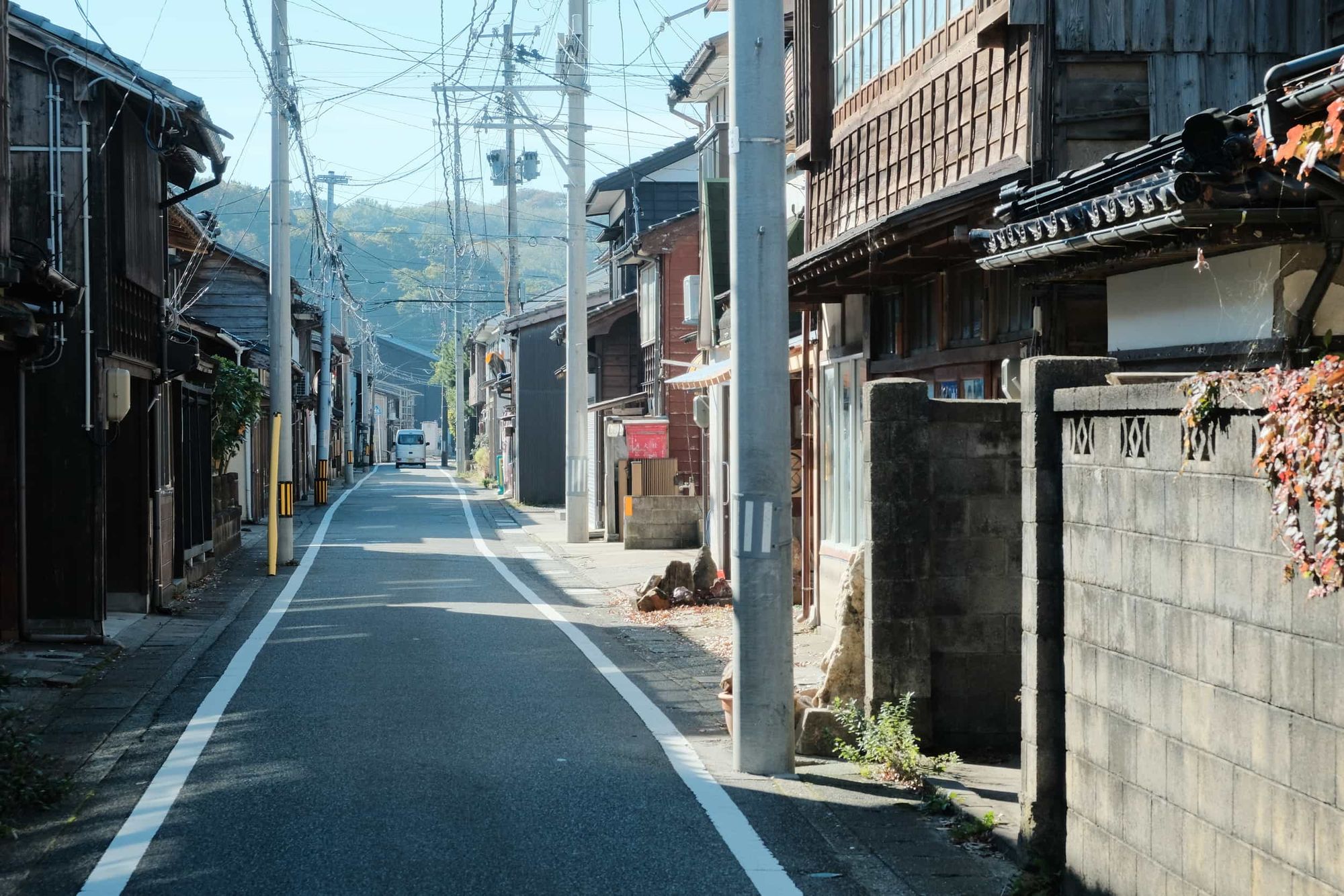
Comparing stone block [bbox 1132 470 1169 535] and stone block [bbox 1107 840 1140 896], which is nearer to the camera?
stone block [bbox 1132 470 1169 535]

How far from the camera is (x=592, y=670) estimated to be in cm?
1273

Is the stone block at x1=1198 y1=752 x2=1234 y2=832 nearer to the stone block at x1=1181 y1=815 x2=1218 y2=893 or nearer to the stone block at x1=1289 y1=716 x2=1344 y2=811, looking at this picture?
the stone block at x1=1181 y1=815 x2=1218 y2=893

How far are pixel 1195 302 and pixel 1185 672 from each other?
3892 mm

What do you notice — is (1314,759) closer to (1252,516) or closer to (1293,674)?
(1293,674)

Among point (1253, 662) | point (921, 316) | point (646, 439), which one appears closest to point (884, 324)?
point (921, 316)

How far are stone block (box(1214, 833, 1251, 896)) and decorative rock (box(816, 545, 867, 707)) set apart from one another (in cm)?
473

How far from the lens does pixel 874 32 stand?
13.5 meters

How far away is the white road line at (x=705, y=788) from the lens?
655cm

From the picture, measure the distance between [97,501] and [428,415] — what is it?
14086cm

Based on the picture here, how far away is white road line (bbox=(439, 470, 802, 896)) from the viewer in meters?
6.55

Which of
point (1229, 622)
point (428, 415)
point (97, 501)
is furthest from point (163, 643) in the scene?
point (428, 415)

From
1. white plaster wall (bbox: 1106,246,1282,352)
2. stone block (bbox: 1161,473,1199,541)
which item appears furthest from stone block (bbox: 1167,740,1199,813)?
white plaster wall (bbox: 1106,246,1282,352)

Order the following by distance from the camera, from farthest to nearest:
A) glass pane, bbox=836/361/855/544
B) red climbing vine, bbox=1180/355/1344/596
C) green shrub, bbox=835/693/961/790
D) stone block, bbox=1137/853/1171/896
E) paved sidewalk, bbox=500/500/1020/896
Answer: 1. glass pane, bbox=836/361/855/544
2. green shrub, bbox=835/693/961/790
3. paved sidewalk, bbox=500/500/1020/896
4. stone block, bbox=1137/853/1171/896
5. red climbing vine, bbox=1180/355/1344/596

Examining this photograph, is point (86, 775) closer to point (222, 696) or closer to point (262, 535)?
point (222, 696)
